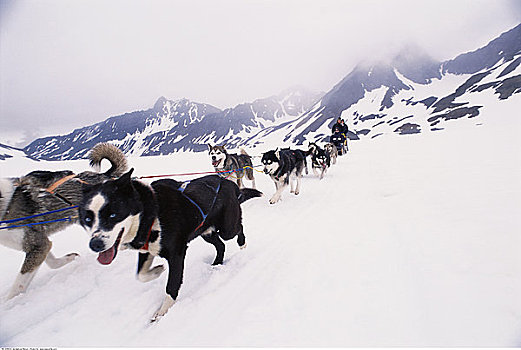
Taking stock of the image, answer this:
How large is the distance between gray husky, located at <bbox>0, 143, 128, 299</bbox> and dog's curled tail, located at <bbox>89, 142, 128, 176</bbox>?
0.09m

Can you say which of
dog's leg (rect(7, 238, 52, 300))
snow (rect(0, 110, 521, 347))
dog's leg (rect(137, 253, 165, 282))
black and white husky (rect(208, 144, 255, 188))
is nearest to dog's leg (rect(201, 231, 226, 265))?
snow (rect(0, 110, 521, 347))

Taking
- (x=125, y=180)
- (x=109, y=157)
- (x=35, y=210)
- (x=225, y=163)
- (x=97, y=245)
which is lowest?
(x=97, y=245)

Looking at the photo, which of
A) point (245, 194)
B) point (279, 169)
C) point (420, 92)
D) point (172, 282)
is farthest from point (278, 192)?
point (420, 92)

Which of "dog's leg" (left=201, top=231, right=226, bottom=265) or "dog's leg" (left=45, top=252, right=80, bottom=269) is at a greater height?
"dog's leg" (left=45, top=252, right=80, bottom=269)

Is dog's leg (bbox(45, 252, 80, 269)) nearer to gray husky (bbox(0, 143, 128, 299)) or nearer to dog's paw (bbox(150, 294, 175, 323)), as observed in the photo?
gray husky (bbox(0, 143, 128, 299))

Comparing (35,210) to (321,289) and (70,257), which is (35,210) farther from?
(321,289)

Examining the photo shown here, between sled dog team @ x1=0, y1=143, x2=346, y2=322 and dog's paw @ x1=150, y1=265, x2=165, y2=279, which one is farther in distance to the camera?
dog's paw @ x1=150, y1=265, x2=165, y2=279

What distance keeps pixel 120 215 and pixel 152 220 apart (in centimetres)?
28

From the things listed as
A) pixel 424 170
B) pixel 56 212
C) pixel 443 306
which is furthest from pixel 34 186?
pixel 424 170

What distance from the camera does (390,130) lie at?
6512 cm

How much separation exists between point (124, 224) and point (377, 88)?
138 meters

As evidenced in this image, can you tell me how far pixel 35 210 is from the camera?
8.72 feet

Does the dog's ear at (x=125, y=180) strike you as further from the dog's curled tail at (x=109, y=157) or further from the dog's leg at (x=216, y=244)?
the dog's curled tail at (x=109, y=157)

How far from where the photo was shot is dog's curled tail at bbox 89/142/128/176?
11.0ft
